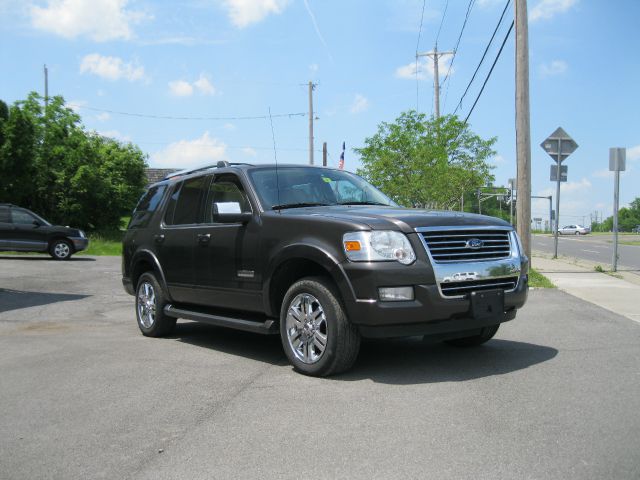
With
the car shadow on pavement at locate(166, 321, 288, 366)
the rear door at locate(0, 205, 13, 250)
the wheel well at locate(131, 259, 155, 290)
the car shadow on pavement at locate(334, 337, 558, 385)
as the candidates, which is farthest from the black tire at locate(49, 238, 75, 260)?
the car shadow on pavement at locate(334, 337, 558, 385)

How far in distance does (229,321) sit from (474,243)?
2379 millimetres

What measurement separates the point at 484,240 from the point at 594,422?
188 centimetres

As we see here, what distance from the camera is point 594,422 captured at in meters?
4.05

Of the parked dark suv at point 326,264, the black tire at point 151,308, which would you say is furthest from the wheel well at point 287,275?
the black tire at point 151,308

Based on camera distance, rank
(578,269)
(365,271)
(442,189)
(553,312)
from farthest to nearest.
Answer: (442,189)
(578,269)
(553,312)
(365,271)

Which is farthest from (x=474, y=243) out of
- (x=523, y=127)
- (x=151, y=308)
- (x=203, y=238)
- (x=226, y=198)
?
(x=523, y=127)

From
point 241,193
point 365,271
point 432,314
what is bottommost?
point 432,314

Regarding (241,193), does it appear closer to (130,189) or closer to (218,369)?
(218,369)

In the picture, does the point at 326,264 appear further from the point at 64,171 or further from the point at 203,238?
the point at 64,171

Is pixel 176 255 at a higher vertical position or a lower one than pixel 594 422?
higher

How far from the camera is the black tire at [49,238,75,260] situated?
21516 mm

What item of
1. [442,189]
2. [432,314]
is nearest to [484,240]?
[432,314]

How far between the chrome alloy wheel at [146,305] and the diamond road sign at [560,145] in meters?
12.6

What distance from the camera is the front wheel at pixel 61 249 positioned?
70.5 ft
